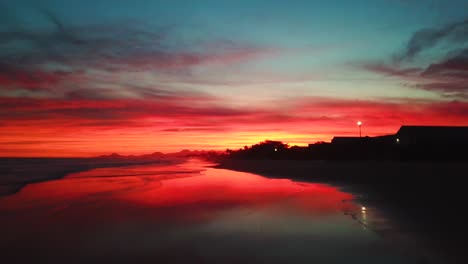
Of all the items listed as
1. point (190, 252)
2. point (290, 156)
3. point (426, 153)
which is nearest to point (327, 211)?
point (190, 252)

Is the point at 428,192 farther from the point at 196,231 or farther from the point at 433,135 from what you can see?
the point at 433,135

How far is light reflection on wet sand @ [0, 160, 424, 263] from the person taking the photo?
8.33 meters

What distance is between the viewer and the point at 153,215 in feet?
45.8

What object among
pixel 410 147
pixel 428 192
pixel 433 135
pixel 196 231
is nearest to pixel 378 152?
pixel 410 147

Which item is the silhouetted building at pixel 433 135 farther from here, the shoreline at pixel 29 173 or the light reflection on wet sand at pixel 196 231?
the shoreline at pixel 29 173

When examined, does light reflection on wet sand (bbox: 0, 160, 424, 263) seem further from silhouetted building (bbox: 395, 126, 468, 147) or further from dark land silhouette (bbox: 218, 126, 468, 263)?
silhouetted building (bbox: 395, 126, 468, 147)

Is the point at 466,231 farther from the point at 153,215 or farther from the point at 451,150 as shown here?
the point at 451,150

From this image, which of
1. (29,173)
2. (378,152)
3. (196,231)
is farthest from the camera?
(378,152)

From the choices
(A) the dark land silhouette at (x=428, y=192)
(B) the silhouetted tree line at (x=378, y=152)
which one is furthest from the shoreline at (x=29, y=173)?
(B) the silhouetted tree line at (x=378, y=152)

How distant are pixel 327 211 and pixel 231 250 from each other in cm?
635

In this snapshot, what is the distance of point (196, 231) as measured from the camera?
11117 millimetres

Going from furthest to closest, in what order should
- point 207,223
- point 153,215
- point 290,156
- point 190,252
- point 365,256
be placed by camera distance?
point 290,156 < point 153,215 < point 207,223 < point 190,252 < point 365,256

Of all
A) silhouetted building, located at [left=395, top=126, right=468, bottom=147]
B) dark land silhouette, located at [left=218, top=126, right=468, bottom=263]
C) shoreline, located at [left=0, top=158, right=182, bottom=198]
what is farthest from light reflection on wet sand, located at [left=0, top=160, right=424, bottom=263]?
silhouetted building, located at [left=395, top=126, right=468, bottom=147]

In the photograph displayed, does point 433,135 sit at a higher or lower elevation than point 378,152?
higher
